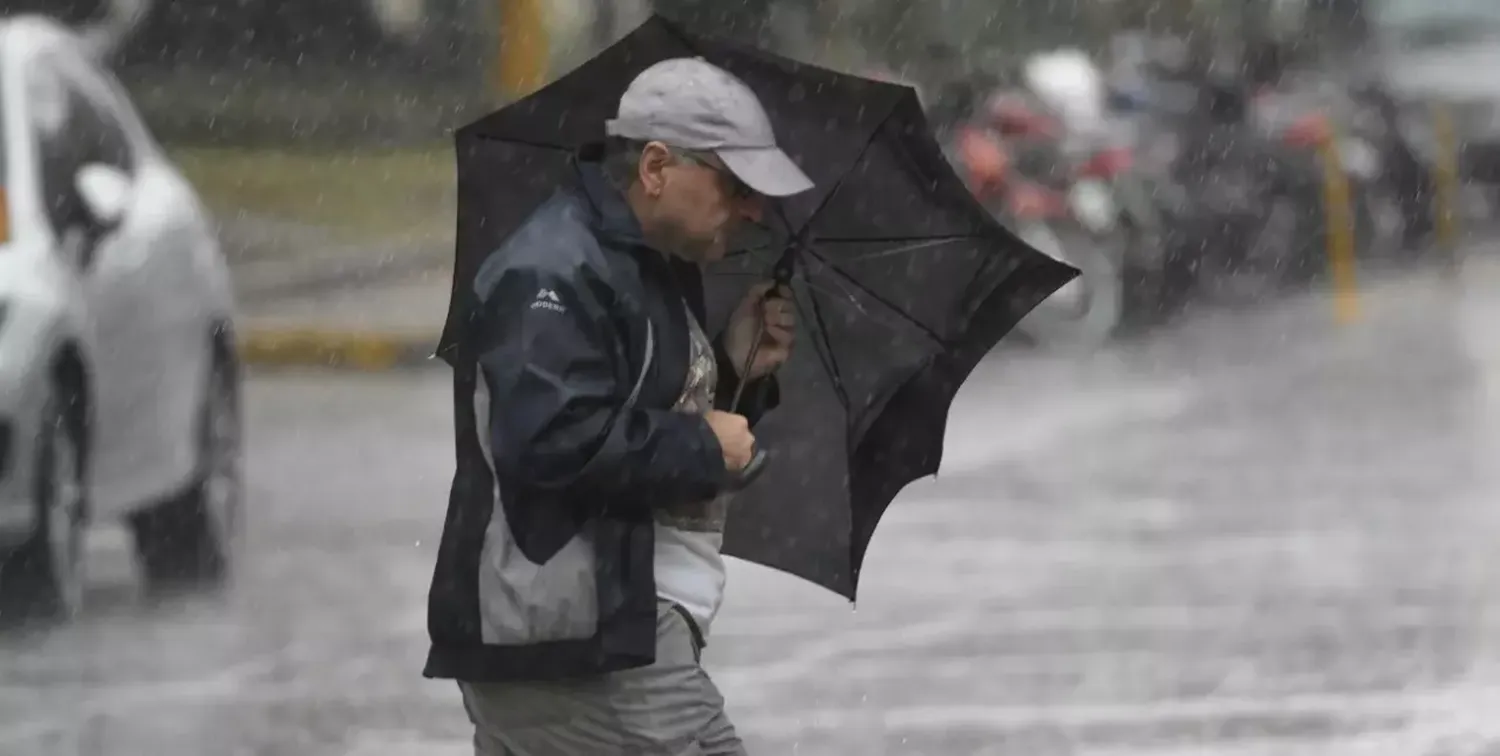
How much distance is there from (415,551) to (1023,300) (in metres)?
2.72

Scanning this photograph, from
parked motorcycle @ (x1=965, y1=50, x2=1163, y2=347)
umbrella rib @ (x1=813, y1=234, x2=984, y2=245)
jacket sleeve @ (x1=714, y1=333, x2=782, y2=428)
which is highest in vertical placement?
parked motorcycle @ (x1=965, y1=50, x2=1163, y2=347)

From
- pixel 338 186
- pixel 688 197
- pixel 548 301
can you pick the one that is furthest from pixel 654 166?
pixel 338 186

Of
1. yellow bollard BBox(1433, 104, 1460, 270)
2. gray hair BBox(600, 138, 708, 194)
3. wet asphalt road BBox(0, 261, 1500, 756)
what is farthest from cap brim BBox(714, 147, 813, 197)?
yellow bollard BBox(1433, 104, 1460, 270)

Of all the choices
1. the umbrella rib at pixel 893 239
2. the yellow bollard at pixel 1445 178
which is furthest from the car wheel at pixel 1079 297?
the umbrella rib at pixel 893 239

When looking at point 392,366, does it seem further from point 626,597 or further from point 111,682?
point 626,597

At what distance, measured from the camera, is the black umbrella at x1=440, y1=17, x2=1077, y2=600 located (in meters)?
3.04

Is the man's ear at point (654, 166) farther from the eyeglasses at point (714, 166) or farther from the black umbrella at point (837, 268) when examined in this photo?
the black umbrella at point (837, 268)

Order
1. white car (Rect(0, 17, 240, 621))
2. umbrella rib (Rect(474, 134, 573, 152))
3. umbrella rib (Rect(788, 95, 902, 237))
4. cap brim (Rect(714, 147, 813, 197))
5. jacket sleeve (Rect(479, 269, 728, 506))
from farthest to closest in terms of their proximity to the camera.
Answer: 1. white car (Rect(0, 17, 240, 621))
2. umbrella rib (Rect(474, 134, 573, 152))
3. umbrella rib (Rect(788, 95, 902, 237))
4. cap brim (Rect(714, 147, 813, 197))
5. jacket sleeve (Rect(479, 269, 728, 506))

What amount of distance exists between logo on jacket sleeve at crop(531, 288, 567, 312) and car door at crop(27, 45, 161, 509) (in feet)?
9.39

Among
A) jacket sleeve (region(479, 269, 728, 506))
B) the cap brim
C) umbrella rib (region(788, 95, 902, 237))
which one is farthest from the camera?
umbrella rib (region(788, 95, 902, 237))

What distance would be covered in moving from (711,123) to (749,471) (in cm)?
46

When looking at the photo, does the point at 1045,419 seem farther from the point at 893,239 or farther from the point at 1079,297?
the point at 893,239

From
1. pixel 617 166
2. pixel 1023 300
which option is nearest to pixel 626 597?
pixel 617 166

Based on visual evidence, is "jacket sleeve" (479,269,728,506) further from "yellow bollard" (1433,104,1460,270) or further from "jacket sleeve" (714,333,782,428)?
"yellow bollard" (1433,104,1460,270)
